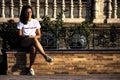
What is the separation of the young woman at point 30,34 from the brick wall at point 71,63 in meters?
0.33

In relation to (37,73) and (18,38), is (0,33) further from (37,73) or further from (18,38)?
(37,73)

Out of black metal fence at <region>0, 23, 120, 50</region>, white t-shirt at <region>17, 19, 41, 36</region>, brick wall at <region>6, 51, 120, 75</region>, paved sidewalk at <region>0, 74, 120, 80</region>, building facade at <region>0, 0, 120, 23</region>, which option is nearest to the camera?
paved sidewalk at <region>0, 74, 120, 80</region>

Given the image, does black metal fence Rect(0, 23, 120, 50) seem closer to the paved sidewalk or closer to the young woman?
the young woman

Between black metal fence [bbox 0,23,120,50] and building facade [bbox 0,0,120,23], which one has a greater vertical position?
building facade [bbox 0,0,120,23]

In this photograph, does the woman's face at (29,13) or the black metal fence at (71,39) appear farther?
the black metal fence at (71,39)

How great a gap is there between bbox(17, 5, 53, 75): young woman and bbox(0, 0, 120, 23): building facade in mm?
5101

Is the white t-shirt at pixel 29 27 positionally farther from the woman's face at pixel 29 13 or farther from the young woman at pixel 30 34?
the woman's face at pixel 29 13

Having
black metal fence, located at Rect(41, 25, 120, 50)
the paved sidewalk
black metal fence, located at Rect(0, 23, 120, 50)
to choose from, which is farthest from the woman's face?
the paved sidewalk

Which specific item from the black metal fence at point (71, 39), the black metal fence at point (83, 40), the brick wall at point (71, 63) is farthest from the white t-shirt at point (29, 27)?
the black metal fence at point (83, 40)

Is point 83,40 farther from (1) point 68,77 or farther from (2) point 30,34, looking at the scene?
(1) point 68,77

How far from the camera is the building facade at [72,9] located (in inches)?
624

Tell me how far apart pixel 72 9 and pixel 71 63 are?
539 centimetres

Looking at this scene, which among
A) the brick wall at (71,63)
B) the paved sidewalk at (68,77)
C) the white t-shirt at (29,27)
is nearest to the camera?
the paved sidewalk at (68,77)

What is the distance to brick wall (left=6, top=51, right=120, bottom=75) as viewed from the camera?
10641mm
